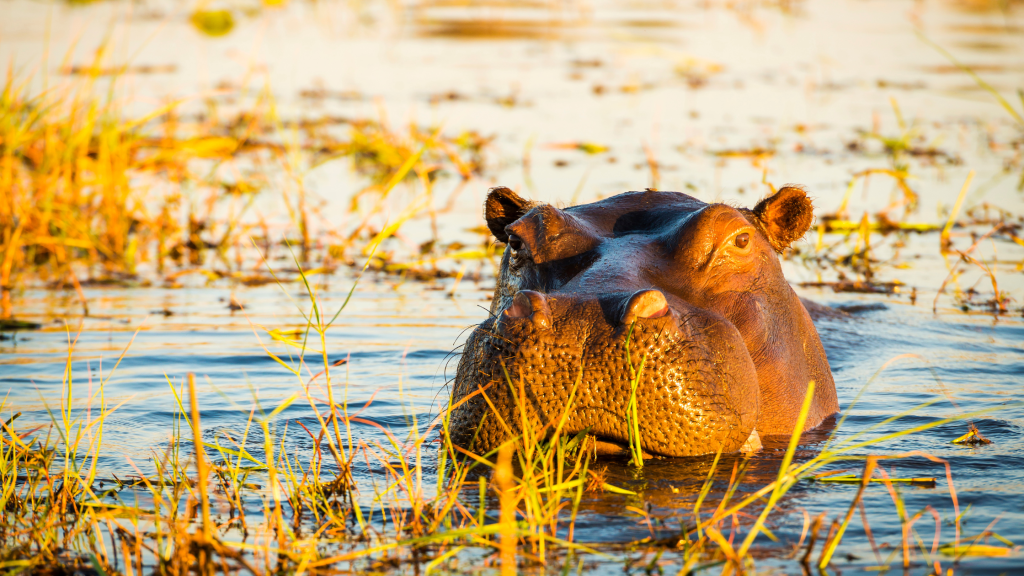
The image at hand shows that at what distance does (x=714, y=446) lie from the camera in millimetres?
3850

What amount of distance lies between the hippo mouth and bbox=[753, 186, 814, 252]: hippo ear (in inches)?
46.6

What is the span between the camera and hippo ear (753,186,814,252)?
4.79 m

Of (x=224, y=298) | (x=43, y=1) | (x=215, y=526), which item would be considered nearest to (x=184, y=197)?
(x=224, y=298)

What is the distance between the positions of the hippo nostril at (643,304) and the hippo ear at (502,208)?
1444 millimetres

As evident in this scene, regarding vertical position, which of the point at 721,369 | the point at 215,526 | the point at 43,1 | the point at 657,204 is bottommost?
the point at 215,526

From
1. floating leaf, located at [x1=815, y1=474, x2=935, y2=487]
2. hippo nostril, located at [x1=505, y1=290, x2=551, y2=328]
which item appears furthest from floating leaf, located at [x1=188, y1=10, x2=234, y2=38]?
floating leaf, located at [x1=815, y1=474, x2=935, y2=487]

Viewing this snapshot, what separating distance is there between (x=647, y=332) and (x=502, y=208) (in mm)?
1640

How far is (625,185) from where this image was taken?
32.9ft

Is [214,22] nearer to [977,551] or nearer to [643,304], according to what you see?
[643,304]

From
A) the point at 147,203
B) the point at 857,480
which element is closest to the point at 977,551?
the point at 857,480

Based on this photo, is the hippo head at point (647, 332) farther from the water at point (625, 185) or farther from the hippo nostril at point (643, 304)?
the water at point (625, 185)

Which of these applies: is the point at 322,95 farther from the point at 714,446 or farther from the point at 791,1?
the point at 791,1

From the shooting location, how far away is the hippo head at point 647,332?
3660mm

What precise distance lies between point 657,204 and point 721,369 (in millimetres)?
1157
